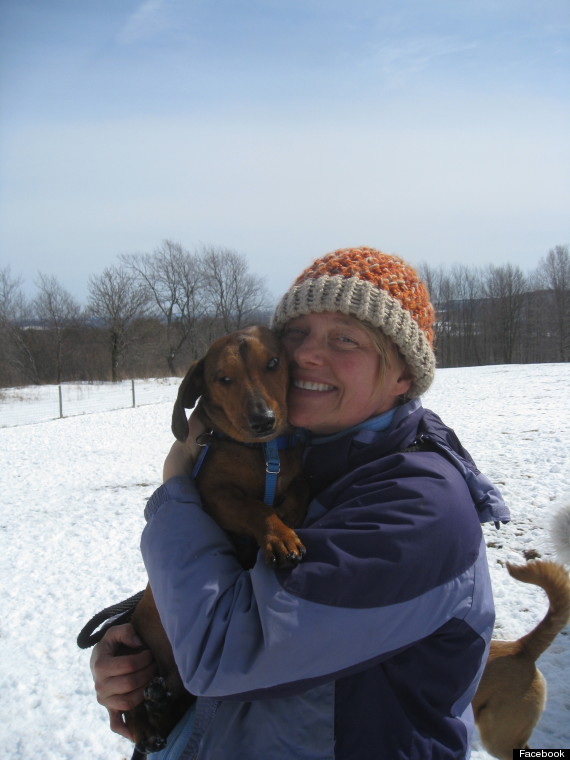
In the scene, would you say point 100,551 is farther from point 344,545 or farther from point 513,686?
point 344,545

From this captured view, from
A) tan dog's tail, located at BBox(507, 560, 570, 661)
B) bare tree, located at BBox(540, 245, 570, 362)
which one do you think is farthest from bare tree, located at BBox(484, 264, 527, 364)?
tan dog's tail, located at BBox(507, 560, 570, 661)

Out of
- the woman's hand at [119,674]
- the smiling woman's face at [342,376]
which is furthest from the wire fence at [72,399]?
the smiling woman's face at [342,376]

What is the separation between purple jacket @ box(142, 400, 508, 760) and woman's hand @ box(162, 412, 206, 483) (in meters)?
0.51

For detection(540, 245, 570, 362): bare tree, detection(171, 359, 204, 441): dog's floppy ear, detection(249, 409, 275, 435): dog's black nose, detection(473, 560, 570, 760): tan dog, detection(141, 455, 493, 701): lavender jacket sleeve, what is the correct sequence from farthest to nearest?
1. detection(540, 245, 570, 362): bare tree
2. detection(473, 560, 570, 760): tan dog
3. detection(171, 359, 204, 441): dog's floppy ear
4. detection(249, 409, 275, 435): dog's black nose
5. detection(141, 455, 493, 701): lavender jacket sleeve

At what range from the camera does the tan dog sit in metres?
2.67

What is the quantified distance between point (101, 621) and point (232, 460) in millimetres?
793

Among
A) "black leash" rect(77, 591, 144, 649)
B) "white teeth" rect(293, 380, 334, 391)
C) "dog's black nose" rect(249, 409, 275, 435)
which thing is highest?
"white teeth" rect(293, 380, 334, 391)

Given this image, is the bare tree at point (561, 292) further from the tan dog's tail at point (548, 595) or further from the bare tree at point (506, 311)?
the tan dog's tail at point (548, 595)

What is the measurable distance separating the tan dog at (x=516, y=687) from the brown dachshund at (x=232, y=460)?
5.17 feet

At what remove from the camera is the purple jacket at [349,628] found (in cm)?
109

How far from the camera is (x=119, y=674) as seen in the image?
5.67 ft

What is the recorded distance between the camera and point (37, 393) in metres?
23.6

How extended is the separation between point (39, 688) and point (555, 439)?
31.9 ft

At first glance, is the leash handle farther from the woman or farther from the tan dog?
the tan dog
